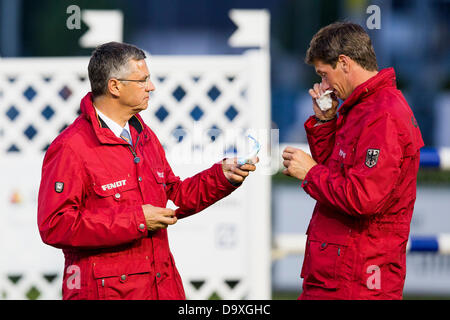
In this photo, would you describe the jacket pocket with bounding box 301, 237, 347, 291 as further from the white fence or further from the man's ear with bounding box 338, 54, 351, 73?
the white fence

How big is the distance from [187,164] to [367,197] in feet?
9.33

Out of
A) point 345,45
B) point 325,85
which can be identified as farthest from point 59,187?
point 345,45

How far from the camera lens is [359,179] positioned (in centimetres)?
343

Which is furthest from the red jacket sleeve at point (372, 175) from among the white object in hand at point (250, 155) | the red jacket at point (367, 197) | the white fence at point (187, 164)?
the white fence at point (187, 164)

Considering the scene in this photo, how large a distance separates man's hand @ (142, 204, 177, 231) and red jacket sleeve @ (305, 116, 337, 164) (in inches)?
33.7

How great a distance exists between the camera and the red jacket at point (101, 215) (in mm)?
3541

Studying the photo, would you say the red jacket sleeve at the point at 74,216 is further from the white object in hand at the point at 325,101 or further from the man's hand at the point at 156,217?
the white object in hand at the point at 325,101

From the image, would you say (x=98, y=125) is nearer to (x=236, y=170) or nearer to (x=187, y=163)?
(x=236, y=170)

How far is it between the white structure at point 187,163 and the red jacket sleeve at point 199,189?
6.22 feet

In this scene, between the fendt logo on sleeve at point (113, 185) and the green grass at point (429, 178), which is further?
the green grass at point (429, 178)

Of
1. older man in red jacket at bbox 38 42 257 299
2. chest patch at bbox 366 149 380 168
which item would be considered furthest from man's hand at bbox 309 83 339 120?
older man in red jacket at bbox 38 42 257 299

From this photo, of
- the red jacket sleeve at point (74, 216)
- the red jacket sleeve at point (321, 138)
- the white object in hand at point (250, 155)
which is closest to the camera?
the red jacket sleeve at point (74, 216)

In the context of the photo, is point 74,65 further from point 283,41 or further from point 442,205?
point 283,41

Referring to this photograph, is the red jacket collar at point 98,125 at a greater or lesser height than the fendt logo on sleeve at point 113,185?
greater
